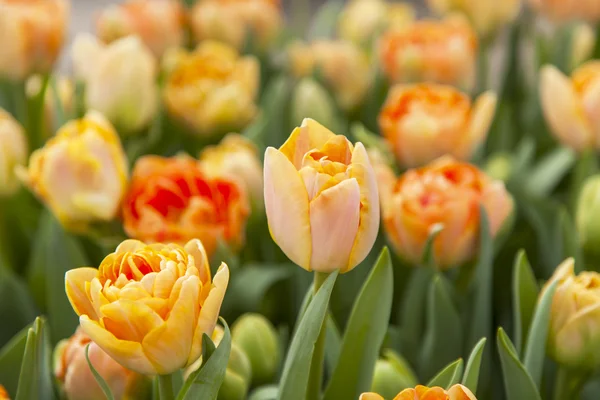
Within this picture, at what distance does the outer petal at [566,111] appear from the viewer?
619mm

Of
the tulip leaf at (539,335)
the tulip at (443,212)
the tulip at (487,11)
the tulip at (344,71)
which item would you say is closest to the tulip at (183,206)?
the tulip at (443,212)

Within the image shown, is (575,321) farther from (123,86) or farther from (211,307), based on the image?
(123,86)

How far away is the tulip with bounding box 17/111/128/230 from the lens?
1.71ft

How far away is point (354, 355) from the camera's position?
16.2 inches

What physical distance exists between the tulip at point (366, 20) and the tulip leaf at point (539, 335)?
0.63 meters

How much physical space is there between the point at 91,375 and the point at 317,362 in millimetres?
112

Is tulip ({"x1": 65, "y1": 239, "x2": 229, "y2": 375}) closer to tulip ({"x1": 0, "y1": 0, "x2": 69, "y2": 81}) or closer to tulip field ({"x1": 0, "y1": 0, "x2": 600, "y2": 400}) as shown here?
tulip field ({"x1": 0, "y1": 0, "x2": 600, "y2": 400})

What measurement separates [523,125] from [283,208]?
1.96ft

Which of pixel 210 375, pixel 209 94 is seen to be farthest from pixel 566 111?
pixel 210 375

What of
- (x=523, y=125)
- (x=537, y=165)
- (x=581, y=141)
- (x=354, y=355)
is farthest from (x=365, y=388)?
(x=523, y=125)

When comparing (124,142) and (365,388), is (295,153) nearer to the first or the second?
(365,388)

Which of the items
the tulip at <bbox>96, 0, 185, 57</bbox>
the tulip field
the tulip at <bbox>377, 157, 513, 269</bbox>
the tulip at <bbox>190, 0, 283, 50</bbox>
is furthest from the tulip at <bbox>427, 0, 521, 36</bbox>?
the tulip at <bbox>377, 157, 513, 269</bbox>

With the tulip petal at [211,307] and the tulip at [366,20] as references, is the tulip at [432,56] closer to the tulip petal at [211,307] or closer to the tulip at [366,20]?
the tulip at [366,20]

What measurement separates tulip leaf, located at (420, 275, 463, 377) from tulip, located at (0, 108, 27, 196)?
1.04 feet
